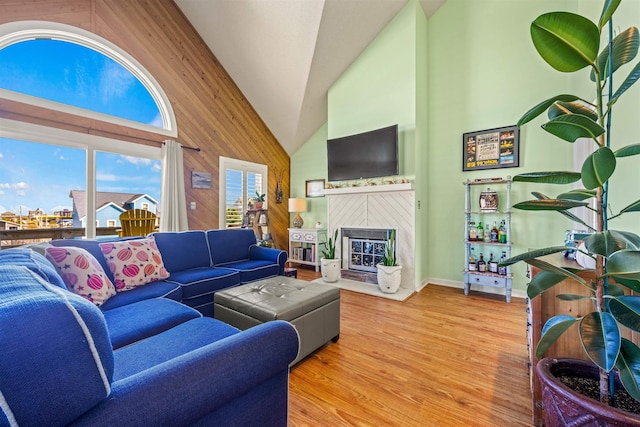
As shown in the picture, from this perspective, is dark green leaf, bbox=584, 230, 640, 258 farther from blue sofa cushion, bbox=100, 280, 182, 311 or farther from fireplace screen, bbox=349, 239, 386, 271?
fireplace screen, bbox=349, 239, 386, 271

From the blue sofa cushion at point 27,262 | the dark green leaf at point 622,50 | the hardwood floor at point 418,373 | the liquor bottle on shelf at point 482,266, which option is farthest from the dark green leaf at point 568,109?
the liquor bottle on shelf at point 482,266

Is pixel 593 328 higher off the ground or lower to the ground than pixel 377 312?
higher

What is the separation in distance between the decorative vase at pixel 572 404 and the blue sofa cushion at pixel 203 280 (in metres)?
2.49

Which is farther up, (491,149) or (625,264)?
(491,149)

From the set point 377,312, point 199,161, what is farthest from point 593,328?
point 199,161

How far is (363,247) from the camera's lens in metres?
4.10

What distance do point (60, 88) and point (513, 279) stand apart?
6189mm

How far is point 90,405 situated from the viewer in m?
0.60

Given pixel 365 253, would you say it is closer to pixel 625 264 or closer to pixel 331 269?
pixel 331 269

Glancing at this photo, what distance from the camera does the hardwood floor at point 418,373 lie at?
1459 millimetres

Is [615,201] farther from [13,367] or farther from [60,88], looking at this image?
[60,88]

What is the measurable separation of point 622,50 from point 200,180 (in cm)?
466

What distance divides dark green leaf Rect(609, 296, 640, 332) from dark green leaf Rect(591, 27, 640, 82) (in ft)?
2.61

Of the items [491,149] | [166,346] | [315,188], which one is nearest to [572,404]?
[166,346]
